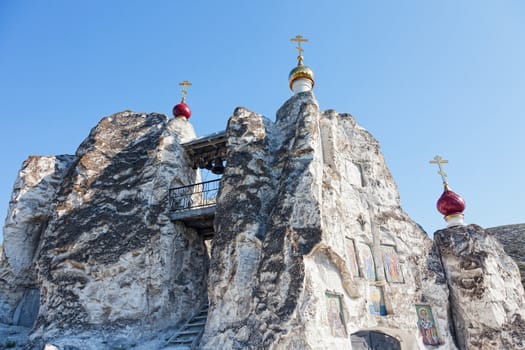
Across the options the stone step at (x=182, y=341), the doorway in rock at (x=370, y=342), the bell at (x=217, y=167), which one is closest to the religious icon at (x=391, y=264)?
the doorway in rock at (x=370, y=342)

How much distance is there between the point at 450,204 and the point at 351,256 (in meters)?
4.43

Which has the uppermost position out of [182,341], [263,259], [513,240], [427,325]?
[513,240]

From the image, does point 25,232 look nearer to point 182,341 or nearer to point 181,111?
point 181,111

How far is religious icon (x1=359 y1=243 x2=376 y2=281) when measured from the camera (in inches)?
373

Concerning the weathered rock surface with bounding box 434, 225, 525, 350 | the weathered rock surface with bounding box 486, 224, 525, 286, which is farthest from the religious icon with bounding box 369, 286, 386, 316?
the weathered rock surface with bounding box 486, 224, 525, 286

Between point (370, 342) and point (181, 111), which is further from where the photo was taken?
point (181, 111)

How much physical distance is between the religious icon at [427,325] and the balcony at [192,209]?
629 cm

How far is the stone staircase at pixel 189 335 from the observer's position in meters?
9.05

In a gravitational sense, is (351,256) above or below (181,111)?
below

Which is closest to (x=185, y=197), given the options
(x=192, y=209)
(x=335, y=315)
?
(x=192, y=209)

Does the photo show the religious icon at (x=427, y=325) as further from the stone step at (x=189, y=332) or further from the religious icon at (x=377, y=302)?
the stone step at (x=189, y=332)

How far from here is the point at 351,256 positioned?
934 cm

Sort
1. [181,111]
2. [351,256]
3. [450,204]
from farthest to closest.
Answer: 1. [181,111]
2. [450,204]
3. [351,256]

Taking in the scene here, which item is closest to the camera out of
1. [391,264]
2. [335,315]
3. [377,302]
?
[335,315]
